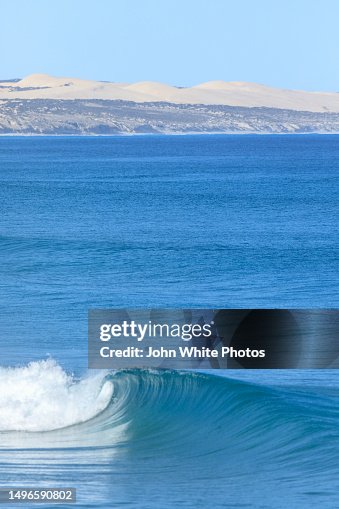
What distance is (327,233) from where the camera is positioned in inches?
2167

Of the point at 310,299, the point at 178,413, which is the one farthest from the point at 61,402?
the point at 310,299

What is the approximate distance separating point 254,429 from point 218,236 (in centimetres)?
3461

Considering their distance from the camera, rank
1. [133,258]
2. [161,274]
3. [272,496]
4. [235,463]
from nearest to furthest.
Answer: [272,496] → [235,463] → [161,274] → [133,258]

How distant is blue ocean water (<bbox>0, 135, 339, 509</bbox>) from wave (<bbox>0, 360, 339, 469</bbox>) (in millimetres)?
34

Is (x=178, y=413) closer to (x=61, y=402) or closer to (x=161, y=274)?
(x=61, y=402)

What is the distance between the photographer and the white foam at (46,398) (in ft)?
60.5

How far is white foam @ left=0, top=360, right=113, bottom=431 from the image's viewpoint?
18.5 metres

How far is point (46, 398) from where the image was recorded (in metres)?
19.1
